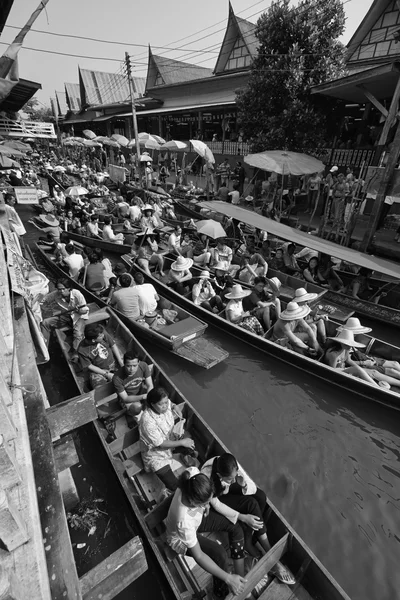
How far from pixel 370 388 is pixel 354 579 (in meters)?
2.72

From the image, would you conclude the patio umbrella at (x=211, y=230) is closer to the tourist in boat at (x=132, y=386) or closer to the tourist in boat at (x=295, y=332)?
the tourist in boat at (x=295, y=332)

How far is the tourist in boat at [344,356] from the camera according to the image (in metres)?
5.61

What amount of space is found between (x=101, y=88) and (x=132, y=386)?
45.7 m

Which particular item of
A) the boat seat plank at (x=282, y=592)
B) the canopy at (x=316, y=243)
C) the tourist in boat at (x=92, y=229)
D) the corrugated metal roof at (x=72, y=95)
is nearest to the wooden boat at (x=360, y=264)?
the canopy at (x=316, y=243)

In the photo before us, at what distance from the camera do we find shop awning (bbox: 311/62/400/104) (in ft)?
31.1

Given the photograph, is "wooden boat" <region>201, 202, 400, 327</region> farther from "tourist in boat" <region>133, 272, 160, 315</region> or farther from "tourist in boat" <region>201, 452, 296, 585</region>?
"tourist in boat" <region>201, 452, 296, 585</region>

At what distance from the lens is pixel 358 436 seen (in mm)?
5391

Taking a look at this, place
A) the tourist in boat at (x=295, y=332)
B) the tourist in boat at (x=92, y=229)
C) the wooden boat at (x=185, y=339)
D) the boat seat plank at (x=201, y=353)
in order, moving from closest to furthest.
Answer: the tourist in boat at (x=295, y=332) < the boat seat plank at (x=201, y=353) < the wooden boat at (x=185, y=339) < the tourist in boat at (x=92, y=229)

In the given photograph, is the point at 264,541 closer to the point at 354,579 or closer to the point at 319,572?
the point at 319,572

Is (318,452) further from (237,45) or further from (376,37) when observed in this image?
(237,45)

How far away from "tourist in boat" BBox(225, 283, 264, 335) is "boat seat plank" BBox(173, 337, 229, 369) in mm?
864

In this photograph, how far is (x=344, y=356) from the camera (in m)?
5.93

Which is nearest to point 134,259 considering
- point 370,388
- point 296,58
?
point 370,388

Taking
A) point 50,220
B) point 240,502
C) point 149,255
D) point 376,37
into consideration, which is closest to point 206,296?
point 149,255
